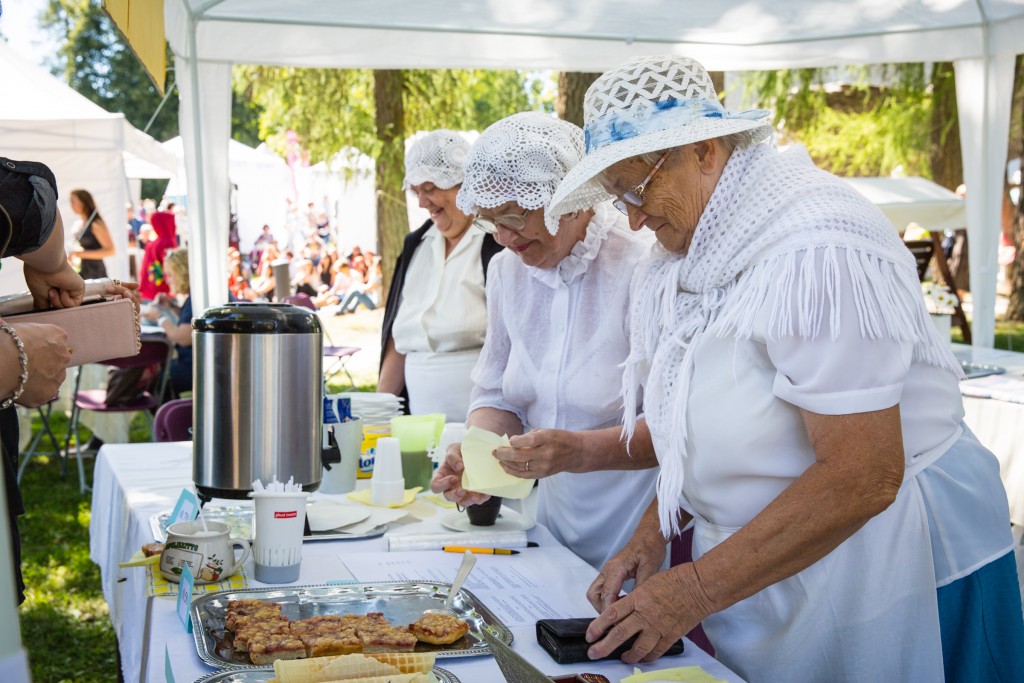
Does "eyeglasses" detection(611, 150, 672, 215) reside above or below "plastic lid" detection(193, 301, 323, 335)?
above

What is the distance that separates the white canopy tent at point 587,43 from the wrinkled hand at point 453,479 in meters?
3.27

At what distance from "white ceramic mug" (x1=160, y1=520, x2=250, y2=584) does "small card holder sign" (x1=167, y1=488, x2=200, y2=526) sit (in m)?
0.09

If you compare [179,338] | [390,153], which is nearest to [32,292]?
[179,338]

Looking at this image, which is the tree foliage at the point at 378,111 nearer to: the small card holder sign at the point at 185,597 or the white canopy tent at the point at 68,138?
the white canopy tent at the point at 68,138

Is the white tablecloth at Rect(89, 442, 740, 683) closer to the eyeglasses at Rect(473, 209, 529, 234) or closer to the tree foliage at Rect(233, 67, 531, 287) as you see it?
the eyeglasses at Rect(473, 209, 529, 234)

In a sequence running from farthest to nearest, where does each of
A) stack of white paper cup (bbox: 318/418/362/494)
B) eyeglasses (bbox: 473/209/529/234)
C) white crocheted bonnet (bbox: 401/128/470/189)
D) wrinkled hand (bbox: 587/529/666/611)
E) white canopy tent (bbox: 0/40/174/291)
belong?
white canopy tent (bbox: 0/40/174/291) → white crocheted bonnet (bbox: 401/128/470/189) → stack of white paper cup (bbox: 318/418/362/494) → eyeglasses (bbox: 473/209/529/234) → wrinkled hand (bbox: 587/529/666/611)

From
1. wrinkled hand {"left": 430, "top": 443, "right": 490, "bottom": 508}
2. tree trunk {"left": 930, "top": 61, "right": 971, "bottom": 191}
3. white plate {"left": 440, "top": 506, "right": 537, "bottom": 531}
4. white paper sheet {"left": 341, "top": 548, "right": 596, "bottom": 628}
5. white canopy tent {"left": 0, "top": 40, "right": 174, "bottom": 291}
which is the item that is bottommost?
white paper sheet {"left": 341, "top": 548, "right": 596, "bottom": 628}

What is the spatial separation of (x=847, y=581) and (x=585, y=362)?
87 cm

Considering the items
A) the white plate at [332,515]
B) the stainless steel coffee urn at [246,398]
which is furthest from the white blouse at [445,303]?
the stainless steel coffee urn at [246,398]

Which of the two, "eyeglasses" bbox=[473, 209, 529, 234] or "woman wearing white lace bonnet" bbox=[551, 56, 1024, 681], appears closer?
"woman wearing white lace bonnet" bbox=[551, 56, 1024, 681]

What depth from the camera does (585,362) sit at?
227cm

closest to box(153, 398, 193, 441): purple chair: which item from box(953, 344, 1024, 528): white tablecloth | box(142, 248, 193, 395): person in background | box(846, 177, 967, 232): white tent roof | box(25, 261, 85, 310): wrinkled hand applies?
box(142, 248, 193, 395): person in background

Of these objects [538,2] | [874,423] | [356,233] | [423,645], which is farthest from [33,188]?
[356,233]

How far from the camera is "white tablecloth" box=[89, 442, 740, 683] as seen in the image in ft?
4.80
